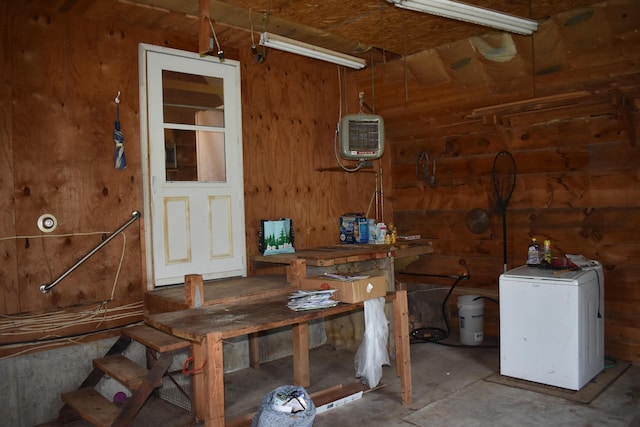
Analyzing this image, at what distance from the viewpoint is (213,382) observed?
2.29 metres

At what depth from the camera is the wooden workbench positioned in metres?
2.30

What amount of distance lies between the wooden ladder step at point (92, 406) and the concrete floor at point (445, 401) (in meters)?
0.19

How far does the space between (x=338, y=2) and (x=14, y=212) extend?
244 centimetres

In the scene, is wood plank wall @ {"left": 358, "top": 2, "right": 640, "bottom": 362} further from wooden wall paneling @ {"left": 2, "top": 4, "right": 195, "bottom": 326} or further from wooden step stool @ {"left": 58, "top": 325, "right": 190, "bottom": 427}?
wooden step stool @ {"left": 58, "top": 325, "right": 190, "bottom": 427}

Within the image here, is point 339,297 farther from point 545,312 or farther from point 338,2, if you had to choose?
point 338,2

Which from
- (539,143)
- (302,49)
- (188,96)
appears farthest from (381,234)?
(188,96)

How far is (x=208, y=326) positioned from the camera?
246 cm

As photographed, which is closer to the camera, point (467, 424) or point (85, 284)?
point (467, 424)

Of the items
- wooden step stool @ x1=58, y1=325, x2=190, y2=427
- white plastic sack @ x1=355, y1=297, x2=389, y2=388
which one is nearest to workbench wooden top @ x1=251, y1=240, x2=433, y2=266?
white plastic sack @ x1=355, y1=297, x2=389, y2=388

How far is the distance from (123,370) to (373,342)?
151 centimetres

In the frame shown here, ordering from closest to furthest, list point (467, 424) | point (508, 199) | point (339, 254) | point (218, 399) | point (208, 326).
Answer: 1. point (218, 399)
2. point (208, 326)
3. point (467, 424)
4. point (339, 254)
5. point (508, 199)

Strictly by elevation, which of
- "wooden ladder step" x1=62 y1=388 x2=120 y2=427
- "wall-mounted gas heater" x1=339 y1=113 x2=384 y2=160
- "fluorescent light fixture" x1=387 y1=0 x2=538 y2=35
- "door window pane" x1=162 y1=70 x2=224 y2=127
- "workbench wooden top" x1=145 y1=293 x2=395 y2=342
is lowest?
"wooden ladder step" x1=62 y1=388 x2=120 y2=427

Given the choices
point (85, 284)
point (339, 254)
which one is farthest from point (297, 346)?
point (85, 284)

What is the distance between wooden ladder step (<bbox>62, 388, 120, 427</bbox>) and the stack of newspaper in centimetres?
115
